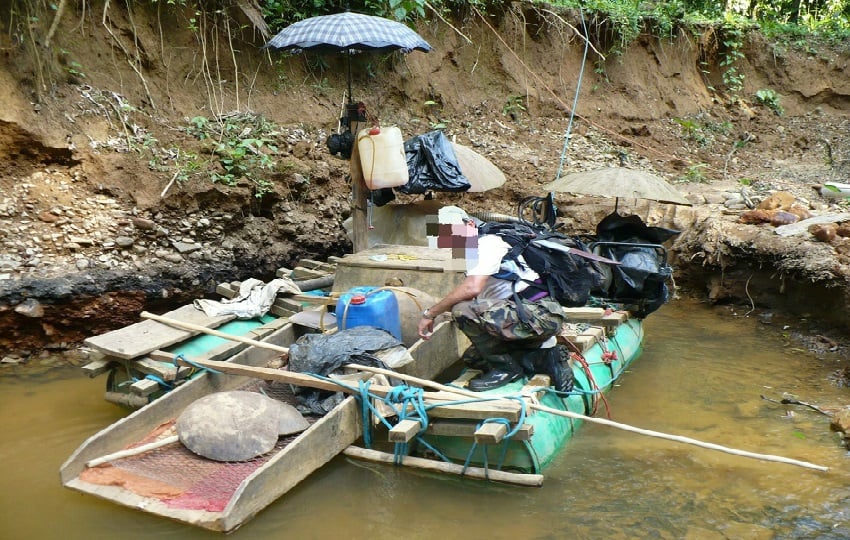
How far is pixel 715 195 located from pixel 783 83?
598cm

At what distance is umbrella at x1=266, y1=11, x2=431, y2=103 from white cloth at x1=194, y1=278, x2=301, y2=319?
6.62ft

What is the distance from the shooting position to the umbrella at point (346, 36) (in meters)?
5.99

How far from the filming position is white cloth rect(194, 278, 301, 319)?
571cm

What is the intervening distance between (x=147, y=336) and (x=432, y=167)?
2957 mm

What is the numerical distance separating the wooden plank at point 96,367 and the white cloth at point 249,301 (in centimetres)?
85

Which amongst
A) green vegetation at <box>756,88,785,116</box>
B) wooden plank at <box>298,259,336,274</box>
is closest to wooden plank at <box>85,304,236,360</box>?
wooden plank at <box>298,259,336,274</box>

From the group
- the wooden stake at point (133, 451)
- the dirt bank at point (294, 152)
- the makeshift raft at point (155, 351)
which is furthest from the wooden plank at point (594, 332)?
the wooden stake at point (133, 451)

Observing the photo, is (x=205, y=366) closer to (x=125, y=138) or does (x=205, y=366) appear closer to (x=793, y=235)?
(x=125, y=138)

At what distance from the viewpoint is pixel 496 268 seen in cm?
459

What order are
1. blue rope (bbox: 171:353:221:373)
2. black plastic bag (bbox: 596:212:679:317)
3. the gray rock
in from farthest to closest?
black plastic bag (bbox: 596:212:679:317)
the gray rock
blue rope (bbox: 171:353:221:373)

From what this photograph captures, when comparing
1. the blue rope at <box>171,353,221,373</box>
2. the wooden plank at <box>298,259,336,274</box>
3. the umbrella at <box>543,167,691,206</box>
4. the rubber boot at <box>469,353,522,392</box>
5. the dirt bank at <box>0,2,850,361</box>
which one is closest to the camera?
the blue rope at <box>171,353,221,373</box>

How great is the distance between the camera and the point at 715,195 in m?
9.72

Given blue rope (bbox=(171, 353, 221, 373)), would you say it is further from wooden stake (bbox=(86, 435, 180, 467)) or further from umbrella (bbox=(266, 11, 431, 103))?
umbrella (bbox=(266, 11, 431, 103))

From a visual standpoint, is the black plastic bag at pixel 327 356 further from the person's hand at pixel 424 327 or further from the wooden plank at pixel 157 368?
the wooden plank at pixel 157 368
